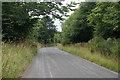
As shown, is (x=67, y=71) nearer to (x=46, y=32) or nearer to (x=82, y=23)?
(x=82, y=23)

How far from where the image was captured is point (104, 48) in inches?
552

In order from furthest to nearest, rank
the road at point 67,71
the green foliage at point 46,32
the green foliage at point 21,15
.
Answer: the green foliage at point 46,32, the green foliage at point 21,15, the road at point 67,71

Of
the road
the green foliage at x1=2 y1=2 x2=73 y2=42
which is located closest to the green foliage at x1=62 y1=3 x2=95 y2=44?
the green foliage at x1=2 y1=2 x2=73 y2=42

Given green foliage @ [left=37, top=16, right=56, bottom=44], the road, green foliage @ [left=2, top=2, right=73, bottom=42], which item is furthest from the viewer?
green foliage @ [left=37, top=16, right=56, bottom=44]

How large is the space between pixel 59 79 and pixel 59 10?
11.6m

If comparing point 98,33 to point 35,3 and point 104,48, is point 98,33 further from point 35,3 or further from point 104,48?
point 35,3

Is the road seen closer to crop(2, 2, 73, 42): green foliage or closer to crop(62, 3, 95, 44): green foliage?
crop(2, 2, 73, 42): green foliage

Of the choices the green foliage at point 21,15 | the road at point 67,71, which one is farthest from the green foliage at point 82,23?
the road at point 67,71

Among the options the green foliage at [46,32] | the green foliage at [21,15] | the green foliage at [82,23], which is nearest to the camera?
the green foliage at [21,15]

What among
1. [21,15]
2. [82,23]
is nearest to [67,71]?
[21,15]

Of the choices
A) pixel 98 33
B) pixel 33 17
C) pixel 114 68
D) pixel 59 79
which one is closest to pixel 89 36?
pixel 98 33

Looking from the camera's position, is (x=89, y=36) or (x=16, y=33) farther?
(x=89, y=36)

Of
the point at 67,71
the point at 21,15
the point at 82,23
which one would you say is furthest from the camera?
the point at 82,23

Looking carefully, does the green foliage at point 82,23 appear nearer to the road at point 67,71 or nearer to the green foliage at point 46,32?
the road at point 67,71
